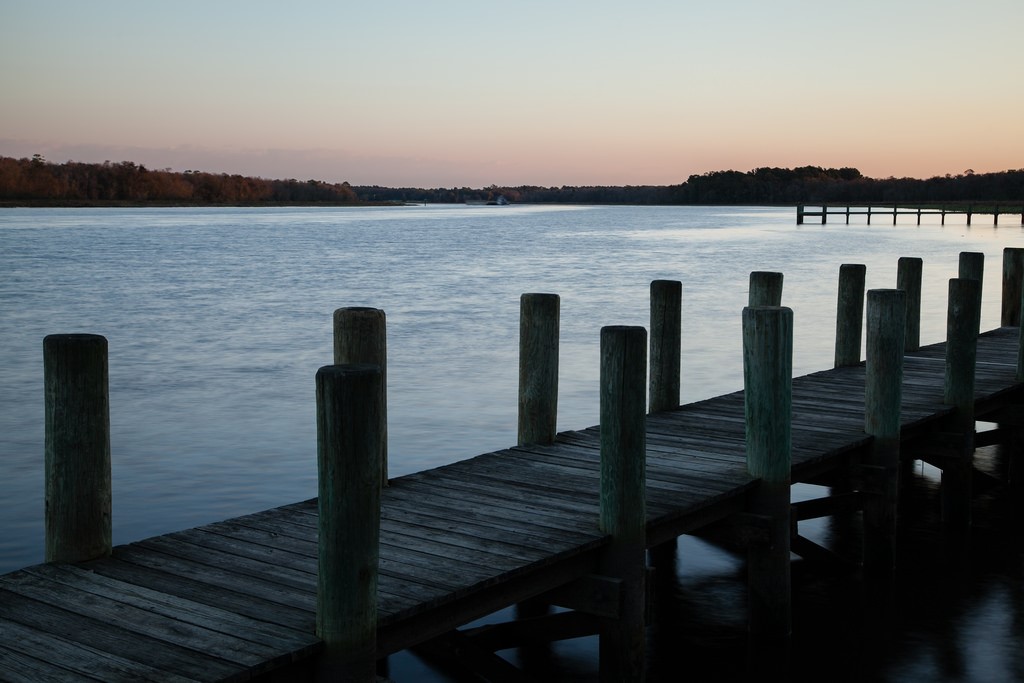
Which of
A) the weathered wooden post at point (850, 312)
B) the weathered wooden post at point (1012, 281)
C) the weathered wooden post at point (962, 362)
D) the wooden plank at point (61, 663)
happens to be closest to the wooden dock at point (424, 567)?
the wooden plank at point (61, 663)

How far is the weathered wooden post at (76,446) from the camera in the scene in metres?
4.85

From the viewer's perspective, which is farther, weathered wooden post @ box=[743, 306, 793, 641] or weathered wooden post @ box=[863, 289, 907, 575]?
weathered wooden post @ box=[863, 289, 907, 575]

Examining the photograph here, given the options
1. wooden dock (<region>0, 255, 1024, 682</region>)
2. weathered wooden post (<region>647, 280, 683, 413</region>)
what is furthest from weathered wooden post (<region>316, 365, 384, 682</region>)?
weathered wooden post (<region>647, 280, 683, 413</region>)

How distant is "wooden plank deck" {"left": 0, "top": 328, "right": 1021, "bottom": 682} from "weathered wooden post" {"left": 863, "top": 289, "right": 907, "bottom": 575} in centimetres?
16

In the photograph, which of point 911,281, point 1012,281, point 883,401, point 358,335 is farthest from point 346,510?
point 1012,281

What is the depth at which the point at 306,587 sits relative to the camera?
4766 millimetres

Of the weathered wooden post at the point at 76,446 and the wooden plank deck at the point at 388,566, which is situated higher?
the weathered wooden post at the point at 76,446

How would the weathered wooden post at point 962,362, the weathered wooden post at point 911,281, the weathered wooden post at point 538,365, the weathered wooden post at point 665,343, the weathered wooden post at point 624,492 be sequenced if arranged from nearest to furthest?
the weathered wooden post at point 624,492 < the weathered wooden post at point 538,365 < the weathered wooden post at point 665,343 < the weathered wooden post at point 962,362 < the weathered wooden post at point 911,281

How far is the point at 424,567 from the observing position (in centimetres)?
504

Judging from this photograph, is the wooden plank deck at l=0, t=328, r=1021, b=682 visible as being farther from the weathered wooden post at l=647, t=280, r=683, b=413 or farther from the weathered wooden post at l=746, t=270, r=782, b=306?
the weathered wooden post at l=746, t=270, r=782, b=306

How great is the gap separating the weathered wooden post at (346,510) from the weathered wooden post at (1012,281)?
11.3 m

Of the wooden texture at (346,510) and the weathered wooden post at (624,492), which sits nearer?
the wooden texture at (346,510)

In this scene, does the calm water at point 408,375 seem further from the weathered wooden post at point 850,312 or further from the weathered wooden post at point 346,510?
the weathered wooden post at point 346,510

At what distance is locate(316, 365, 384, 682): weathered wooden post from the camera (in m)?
4.06
